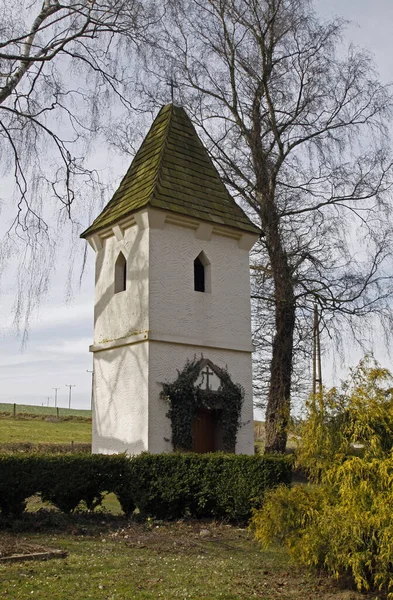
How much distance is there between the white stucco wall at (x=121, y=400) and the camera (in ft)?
48.3

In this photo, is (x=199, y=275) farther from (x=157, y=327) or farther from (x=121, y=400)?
(x=121, y=400)

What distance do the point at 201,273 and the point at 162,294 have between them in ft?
Answer: 5.65

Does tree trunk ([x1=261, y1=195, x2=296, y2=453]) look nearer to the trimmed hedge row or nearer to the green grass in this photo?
the trimmed hedge row

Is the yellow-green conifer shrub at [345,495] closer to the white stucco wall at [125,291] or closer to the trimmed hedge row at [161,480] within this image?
the trimmed hedge row at [161,480]

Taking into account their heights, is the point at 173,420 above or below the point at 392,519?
above

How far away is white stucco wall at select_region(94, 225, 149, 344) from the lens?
15.4m

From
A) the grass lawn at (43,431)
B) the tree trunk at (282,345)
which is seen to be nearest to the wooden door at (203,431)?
the tree trunk at (282,345)

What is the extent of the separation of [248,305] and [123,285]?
3327mm

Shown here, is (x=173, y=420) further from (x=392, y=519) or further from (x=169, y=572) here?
(x=392, y=519)

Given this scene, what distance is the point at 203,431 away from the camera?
15.8 meters

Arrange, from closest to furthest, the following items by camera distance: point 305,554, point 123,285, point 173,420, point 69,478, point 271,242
→ point 305,554 → point 69,478 → point 173,420 → point 123,285 → point 271,242

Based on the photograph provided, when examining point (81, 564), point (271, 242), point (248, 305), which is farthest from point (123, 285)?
point (81, 564)

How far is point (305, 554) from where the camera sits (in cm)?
782

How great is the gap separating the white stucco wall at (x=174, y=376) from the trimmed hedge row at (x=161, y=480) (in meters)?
1.67
